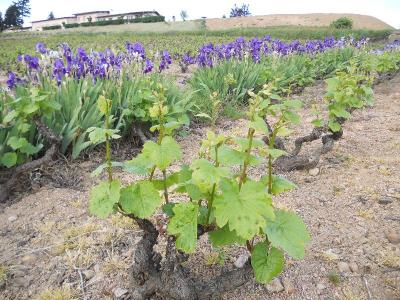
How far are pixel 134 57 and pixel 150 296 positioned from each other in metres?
3.44

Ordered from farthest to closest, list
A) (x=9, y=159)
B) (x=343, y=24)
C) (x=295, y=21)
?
(x=295, y=21), (x=343, y=24), (x=9, y=159)

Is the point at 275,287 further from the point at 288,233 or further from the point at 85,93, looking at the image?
the point at 85,93

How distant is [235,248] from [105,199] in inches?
41.7

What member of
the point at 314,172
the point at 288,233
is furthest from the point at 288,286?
the point at 314,172

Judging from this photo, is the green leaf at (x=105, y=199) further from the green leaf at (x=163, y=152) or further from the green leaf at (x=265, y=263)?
the green leaf at (x=265, y=263)

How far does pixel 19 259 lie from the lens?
219 centimetres

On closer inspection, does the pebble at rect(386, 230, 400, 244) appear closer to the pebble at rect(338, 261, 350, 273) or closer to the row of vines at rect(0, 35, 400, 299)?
the pebble at rect(338, 261, 350, 273)

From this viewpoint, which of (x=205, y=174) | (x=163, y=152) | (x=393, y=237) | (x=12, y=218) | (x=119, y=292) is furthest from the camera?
(x=12, y=218)

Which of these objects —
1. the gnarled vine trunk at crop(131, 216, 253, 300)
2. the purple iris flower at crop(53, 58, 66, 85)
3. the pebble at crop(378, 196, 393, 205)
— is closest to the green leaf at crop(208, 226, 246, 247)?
the gnarled vine trunk at crop(131, 216, 253, 300)

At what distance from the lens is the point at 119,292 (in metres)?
1.90

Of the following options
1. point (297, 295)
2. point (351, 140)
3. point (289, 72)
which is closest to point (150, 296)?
point (297, 295)

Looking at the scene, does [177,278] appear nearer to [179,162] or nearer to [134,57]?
[179,162]

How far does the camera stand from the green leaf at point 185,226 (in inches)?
56.7

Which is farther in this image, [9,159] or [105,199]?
[9,159]
